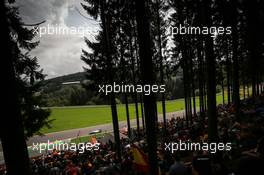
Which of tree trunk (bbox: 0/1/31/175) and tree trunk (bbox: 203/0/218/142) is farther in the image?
tree trunk (bbox: 203/0/218/142)

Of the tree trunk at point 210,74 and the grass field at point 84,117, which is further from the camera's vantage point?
the grass field at point 84,117

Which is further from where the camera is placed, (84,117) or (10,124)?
(84,117)

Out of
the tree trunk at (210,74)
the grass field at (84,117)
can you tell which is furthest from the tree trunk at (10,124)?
the grass field at (84,117)

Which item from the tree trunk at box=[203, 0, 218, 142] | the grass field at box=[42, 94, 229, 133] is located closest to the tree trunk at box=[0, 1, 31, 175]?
the tree trunk at box=[203, 0, 218, 142]

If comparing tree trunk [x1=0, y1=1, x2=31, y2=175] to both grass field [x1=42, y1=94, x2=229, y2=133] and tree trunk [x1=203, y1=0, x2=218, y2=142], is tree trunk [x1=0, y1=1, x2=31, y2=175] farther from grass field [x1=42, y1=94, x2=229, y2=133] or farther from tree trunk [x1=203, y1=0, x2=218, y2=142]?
grass field [x1=42, y1=94, x2=229, y2=133]

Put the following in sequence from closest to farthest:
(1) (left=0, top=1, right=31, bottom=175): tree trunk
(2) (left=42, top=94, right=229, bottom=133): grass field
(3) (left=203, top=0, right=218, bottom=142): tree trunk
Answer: (1) (left=0, top=1, right=31, bottom=175): tree trunk < (3) (left=203, top=0, right=218, bottom=142): tree trunk < (2) (left=42, top=94, right=229, bottom=133): grass field

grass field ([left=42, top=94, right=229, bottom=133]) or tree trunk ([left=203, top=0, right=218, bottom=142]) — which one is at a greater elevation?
tree trunk ([left=203, top=0, right=218, bottom=142])

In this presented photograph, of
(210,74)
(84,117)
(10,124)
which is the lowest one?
(84,117)

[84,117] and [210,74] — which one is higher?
[210,74]

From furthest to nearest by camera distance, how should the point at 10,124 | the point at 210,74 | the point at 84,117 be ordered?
1. the point at 84,117
2. the point at 210,74
3. the point at 10,124

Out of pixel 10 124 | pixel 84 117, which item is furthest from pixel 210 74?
pixel 84 117

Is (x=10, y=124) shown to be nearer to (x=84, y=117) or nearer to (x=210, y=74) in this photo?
(x=210, y=74)

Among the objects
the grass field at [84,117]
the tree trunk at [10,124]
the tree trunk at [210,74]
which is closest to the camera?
the tree trunk at [10,124]

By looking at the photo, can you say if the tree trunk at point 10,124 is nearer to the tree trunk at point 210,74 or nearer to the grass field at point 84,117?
the tree trunk at point 210,74
